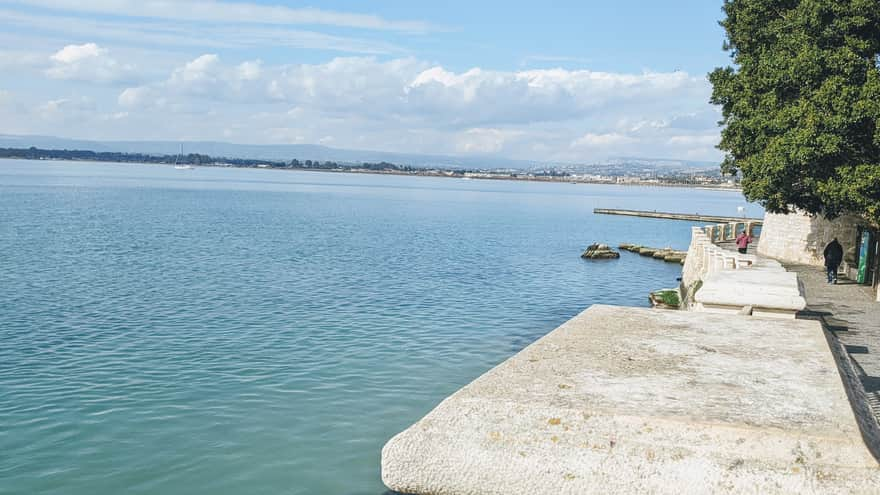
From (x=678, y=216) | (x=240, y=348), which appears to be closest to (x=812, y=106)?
(x=240, y=348)

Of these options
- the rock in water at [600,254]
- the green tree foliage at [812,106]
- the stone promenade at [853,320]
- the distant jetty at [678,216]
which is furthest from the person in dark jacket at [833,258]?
the distant jetty at [678,216]

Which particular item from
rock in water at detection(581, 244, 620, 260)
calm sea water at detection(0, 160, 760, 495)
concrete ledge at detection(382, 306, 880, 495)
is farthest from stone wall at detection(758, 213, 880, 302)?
concrete ledge at detection(382, 306, 880, 495)

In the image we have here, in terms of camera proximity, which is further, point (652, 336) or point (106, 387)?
point (106, 387)

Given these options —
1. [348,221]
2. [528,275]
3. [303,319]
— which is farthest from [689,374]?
[348,221]

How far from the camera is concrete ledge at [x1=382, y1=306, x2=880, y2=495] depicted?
13.6ft

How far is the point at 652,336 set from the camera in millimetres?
7312

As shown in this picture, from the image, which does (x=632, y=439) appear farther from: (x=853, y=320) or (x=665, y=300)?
(x=665, y=300)

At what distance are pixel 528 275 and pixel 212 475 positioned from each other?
98.1 feet

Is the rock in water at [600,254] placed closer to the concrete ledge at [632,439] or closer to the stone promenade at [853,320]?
the stone promenade at [853,320]

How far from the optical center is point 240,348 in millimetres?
18938

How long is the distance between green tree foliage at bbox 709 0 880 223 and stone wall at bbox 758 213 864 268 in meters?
4.07

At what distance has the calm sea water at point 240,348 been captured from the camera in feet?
38.0

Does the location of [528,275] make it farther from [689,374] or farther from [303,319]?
[689,374]

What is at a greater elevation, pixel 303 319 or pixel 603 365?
pixel 603 365
